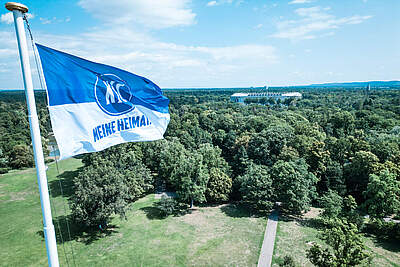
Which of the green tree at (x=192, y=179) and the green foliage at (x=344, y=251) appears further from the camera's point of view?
the green tree at (x=192, y=179)

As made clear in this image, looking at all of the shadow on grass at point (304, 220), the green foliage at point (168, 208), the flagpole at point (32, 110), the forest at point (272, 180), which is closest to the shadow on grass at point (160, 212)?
the green foliage at point (168, 208)

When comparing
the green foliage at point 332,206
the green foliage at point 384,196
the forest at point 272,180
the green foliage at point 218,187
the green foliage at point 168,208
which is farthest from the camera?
the green foliage at point 218,187

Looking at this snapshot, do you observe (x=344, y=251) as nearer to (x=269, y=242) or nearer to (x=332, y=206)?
(x=269, y=242)

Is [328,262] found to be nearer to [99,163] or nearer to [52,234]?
[52,234]

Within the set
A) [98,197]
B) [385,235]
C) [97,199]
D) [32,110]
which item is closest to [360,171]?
[385,235]

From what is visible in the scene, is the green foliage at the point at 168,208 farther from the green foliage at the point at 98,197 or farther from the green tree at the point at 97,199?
the green tree at the point at 97,199

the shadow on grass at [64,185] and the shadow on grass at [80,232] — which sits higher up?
the shadow on grass at [64,185]

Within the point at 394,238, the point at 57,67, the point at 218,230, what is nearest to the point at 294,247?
the point at 218,230

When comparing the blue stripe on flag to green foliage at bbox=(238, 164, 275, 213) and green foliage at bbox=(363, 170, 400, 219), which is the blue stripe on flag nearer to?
green foliage at bbox=(238, 164, 275, 213)
